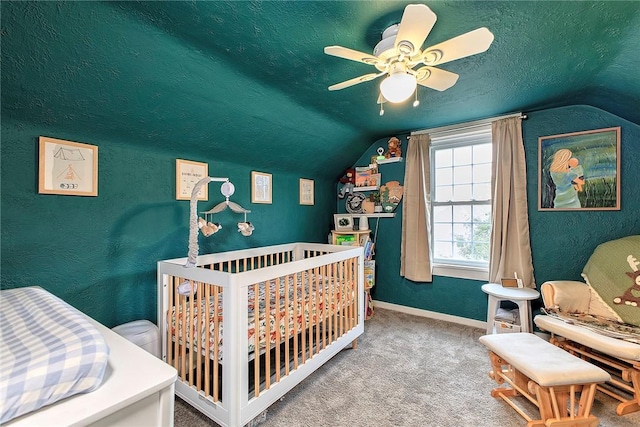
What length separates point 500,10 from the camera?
133 cm

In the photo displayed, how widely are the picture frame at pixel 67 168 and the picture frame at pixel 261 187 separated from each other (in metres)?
1.29

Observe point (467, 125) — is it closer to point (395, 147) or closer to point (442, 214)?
point (395, 147)

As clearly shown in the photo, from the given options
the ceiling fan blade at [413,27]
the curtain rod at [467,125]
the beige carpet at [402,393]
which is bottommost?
the beige carpet at [402,393]

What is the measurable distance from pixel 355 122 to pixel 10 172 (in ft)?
8.52

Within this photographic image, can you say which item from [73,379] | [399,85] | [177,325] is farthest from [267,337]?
[399,85]

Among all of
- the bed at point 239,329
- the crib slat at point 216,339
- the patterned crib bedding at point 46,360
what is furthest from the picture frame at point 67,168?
the crib slat at point 216,339

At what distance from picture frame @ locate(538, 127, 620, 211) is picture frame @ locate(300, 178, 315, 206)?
2.39 meters

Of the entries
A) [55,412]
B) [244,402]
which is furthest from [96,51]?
[244,402]

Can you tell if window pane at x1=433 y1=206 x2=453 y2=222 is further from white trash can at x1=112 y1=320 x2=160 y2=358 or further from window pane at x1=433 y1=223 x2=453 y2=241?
white trash can at x1=112 y1=320 x2=160 y2=358

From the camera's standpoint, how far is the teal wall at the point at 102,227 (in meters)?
1.51

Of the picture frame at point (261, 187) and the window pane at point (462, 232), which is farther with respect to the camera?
the window pane at point (462, 232)

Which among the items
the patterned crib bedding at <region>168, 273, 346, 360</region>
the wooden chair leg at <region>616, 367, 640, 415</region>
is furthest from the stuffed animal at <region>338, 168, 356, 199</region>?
the wooden chair leg at <region>616, 367, 640, 415</region>

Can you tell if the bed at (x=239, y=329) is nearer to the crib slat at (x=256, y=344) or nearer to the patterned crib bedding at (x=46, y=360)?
the crib slat at (x=256, y=344)

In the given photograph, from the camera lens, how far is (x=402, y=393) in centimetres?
185
